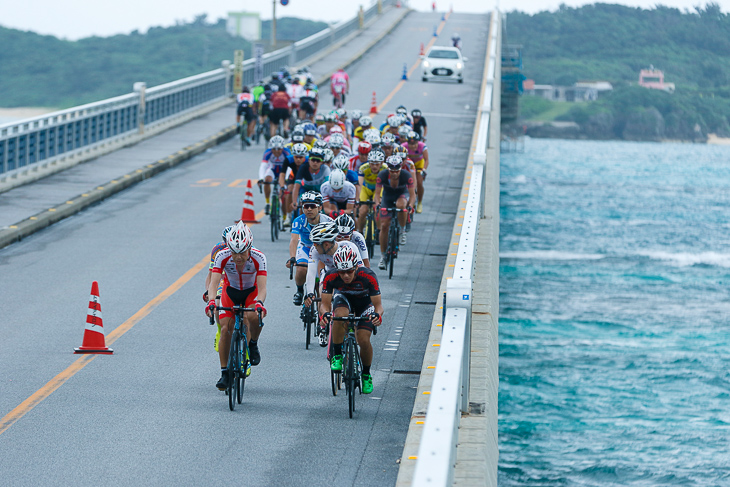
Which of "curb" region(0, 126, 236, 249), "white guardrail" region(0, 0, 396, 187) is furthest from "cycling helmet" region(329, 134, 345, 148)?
"white guardrail" region(0, 0, 396, 187)

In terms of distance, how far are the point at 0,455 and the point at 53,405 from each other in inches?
56.2

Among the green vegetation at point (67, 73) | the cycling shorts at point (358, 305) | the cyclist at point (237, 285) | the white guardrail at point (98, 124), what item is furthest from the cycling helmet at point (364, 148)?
the green vegetation at point (67, 73)

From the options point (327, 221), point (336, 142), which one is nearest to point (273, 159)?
point (336, 142)

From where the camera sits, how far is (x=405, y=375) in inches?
443

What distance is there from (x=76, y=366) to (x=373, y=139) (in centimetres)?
867

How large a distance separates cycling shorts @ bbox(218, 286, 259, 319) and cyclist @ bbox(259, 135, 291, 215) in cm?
815

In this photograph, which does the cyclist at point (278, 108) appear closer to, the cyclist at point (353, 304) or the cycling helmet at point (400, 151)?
the cycling helmet at point (400, 151)

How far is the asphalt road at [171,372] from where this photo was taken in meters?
8.63

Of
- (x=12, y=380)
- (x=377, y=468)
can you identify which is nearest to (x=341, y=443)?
(x=377, y=468)

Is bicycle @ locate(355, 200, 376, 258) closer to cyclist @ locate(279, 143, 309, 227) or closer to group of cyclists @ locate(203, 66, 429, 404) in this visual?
group of cyclists @ locate(203, 66, 429, 404)

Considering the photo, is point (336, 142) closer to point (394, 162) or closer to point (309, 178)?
point (309, 178)

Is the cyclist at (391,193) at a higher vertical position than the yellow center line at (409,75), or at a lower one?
lower

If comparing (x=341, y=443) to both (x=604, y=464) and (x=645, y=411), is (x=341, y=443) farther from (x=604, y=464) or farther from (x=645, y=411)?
(x=645, y=411)

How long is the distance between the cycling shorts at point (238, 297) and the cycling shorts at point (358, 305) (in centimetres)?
78
